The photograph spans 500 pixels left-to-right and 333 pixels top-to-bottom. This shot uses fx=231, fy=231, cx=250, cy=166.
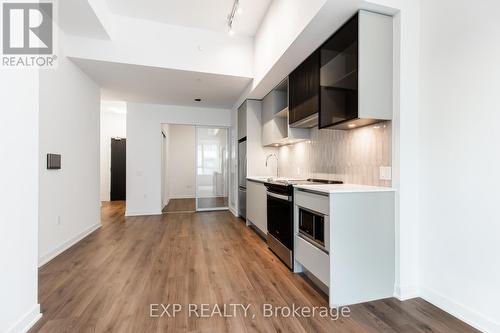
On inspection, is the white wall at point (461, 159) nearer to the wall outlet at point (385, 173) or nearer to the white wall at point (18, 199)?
the wall outlet at point (385, 173)

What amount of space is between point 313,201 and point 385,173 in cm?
71

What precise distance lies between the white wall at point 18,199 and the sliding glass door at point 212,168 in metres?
4.34

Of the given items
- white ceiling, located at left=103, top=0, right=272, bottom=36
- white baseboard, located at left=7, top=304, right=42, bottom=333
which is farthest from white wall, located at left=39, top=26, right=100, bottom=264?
white baseboard, located at left=7, top=304, right=42, bottom=333

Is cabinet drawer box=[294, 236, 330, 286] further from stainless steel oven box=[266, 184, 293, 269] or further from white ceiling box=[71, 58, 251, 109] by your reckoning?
white ceiling box=[71, 58, 251, 109]

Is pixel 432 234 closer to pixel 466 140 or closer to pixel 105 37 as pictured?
pixel 466 140

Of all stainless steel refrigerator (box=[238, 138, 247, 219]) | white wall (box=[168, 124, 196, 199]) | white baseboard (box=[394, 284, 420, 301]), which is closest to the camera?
white baseboard (box=[394, 284, 420, 301])

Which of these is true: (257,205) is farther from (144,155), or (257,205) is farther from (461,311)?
(144,155)

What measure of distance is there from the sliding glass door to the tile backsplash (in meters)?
2.66

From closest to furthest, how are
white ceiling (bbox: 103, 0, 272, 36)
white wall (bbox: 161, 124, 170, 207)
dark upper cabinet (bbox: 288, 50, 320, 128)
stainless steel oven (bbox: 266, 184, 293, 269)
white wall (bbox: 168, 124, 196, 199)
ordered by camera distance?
stainless steel oven (bbox: 266, 184, 293, 269), dark upper cabinet (bbox: 288, 50, 320, 128), white ceiling (bbox: 103, 0, 272, 36), white wall (bbox: 161, 124, 170, 207), white wall (bbox: 168, 124, 196, 199)

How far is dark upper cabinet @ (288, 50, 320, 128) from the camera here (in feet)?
8.89

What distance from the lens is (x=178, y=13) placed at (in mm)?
3439

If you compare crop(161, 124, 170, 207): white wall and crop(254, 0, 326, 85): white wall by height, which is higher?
crop(254, 0, 326, 85): white wall

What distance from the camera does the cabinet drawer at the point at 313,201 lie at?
6.44 ft

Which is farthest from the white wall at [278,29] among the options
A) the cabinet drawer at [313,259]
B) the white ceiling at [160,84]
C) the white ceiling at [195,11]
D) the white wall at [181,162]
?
the white wall at [181,162]
